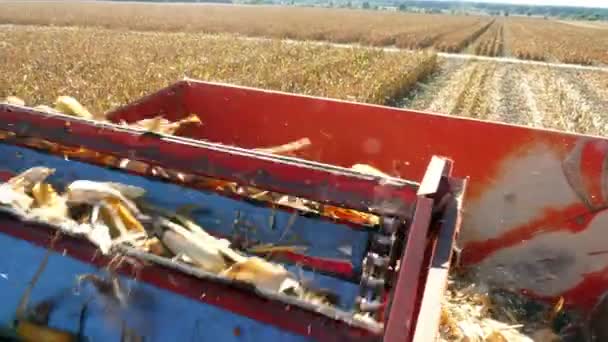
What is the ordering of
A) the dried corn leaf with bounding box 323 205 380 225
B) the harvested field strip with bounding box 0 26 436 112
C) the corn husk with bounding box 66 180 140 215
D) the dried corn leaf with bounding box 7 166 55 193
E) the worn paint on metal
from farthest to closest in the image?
1. the harvested field strip with bounding box 0 26 436 112
2. the worn paint on metal
3. the dried corn leaf with bounding box 323 205 380 225
4. the dried corn leaf with bounding box 7 166 55 193
5. the corn husk with bounding box 66 180 140 215

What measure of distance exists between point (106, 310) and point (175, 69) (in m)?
11.3

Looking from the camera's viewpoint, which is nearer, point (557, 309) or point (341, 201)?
point (341, 201)

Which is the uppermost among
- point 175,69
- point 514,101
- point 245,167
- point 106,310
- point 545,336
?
point 245,167

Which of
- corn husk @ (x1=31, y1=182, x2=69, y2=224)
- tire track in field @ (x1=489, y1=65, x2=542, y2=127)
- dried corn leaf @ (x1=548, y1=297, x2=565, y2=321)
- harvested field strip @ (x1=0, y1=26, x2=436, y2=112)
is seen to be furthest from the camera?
tire track in field @ (x1=489, y1=65, x2=542, y2=127)

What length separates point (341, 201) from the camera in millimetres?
1922

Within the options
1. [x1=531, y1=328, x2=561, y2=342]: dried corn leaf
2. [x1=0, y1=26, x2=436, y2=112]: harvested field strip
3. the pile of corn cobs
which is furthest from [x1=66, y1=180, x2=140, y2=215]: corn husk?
[x1=0, y1=26, x2=436, y2=112]: harvested field strip

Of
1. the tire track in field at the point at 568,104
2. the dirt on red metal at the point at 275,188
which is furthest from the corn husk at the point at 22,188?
the tire track in field at the point at 568,104

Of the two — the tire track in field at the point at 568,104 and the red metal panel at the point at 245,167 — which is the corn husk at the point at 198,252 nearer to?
the red metal panel at the point at 245,167

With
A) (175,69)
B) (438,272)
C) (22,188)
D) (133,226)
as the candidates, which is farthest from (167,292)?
(175,69)

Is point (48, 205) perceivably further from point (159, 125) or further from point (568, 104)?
point (568, 104)

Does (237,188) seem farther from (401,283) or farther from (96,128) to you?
(401,283)

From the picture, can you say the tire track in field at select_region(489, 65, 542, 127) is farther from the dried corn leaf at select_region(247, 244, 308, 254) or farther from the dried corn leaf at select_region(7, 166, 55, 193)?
the dried corn leaf at select_region(7, 166, 55, 193)

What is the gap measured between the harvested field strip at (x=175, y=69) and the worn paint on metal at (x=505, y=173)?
204 inches

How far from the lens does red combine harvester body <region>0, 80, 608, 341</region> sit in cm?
161
